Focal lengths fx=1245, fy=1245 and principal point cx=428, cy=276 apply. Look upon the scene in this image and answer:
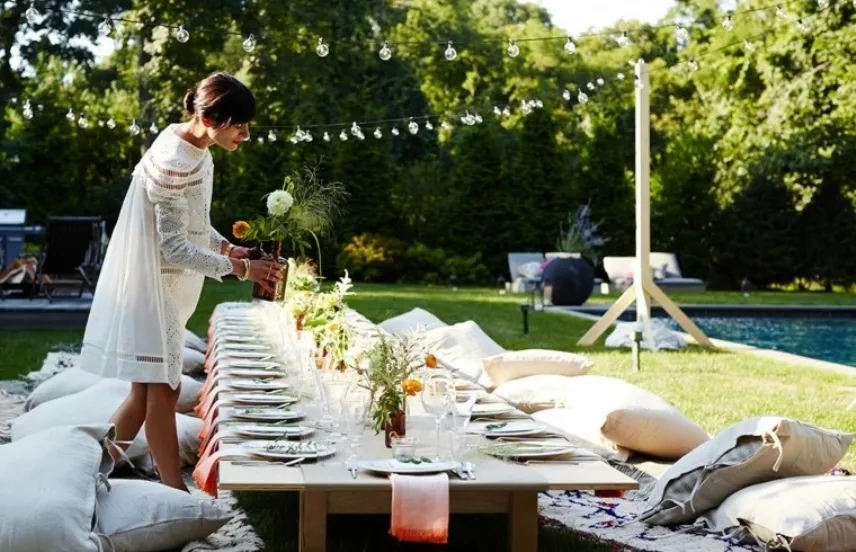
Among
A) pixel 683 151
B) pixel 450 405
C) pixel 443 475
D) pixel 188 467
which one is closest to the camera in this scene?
pixel 443 475

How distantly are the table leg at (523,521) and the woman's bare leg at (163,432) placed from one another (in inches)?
47.3

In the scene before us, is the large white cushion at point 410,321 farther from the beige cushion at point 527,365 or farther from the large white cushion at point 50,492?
the large white cushion at point 50,492

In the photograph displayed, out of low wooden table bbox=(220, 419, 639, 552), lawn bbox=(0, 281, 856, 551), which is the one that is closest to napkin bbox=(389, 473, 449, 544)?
low wooden table bbox=(220, 419, 639, 552)

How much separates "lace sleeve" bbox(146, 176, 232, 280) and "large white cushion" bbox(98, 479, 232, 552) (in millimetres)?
657

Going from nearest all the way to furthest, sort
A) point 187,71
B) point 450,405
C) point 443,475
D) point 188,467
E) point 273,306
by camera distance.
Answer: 1. point 443,475
2. point 450,405
3. point 188,467
4. point 273,306
5. point 187,71

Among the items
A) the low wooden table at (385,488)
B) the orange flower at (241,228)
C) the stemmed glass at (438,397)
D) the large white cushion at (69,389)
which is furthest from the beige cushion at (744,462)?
the large white cushion at (69,389)

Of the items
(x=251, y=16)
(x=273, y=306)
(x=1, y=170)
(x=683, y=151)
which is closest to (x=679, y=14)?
(x=683, y=151)

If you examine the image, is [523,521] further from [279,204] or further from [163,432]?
[279,204]

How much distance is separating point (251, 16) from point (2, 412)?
14.1 meters

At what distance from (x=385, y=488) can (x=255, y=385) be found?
4.47 feet

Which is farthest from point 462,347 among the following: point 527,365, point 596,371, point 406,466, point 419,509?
point 419,509

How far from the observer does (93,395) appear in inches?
196

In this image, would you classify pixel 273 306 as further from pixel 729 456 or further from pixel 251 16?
pixel 251 16

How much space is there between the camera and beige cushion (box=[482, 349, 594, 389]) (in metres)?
6.29
